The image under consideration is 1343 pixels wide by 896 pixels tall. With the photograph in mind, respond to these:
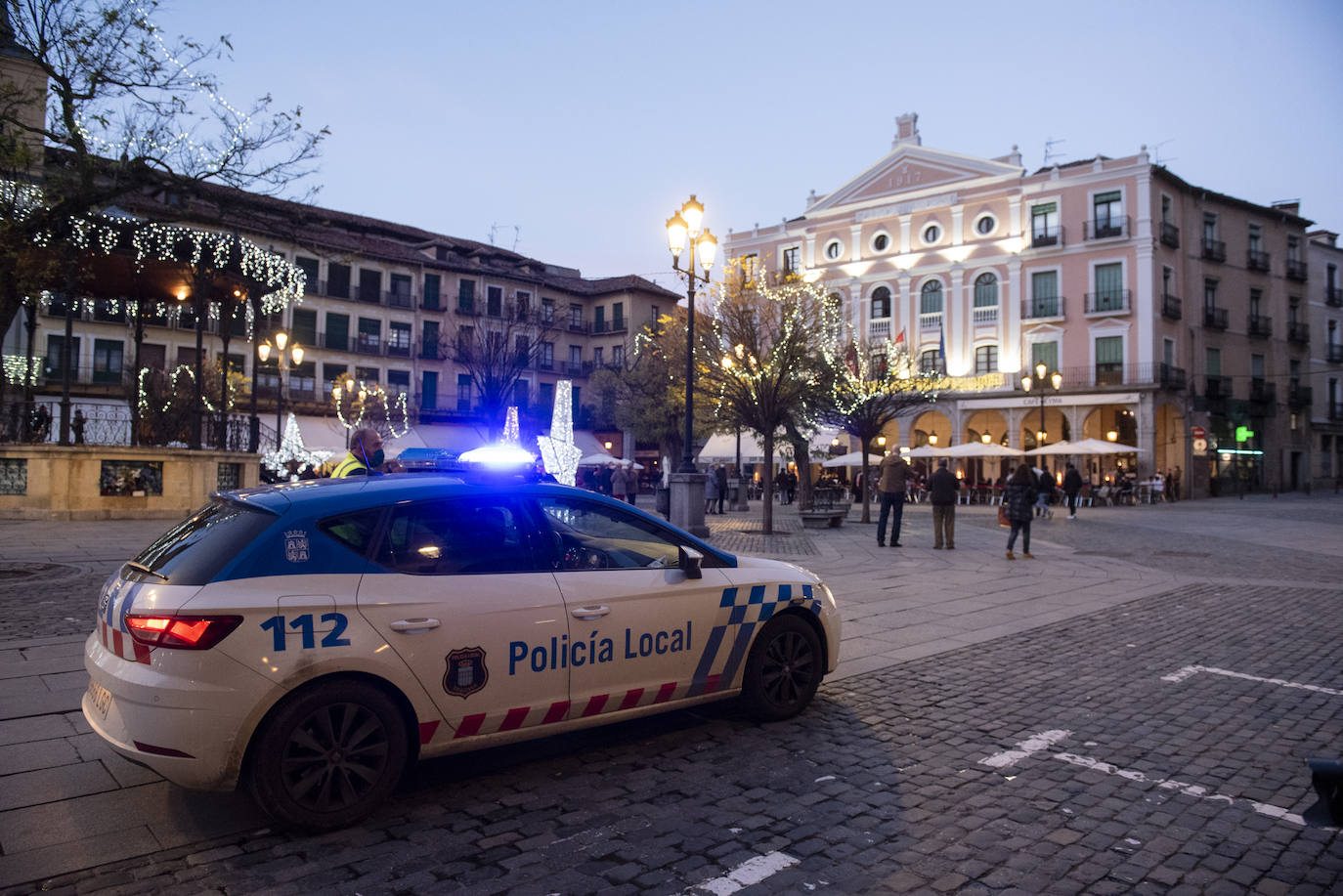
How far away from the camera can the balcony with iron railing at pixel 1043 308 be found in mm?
41344

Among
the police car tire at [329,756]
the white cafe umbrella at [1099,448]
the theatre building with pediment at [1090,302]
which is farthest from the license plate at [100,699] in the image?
the theatre building with pediment at [1090,302]

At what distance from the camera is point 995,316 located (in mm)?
43406

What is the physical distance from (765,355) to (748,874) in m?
17.5

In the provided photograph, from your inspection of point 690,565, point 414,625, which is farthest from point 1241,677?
point 414,625

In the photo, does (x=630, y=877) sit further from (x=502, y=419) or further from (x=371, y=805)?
(x=502, y=419)

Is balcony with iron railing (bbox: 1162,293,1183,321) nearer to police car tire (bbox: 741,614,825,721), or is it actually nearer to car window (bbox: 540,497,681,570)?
police car tire (bbox: 741,614,825,721)

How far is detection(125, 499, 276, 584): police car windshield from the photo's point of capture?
352 cm

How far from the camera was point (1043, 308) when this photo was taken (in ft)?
137

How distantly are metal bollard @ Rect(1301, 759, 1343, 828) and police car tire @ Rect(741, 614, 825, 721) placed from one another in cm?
285

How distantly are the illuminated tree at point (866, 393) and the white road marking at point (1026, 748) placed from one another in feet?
57.3

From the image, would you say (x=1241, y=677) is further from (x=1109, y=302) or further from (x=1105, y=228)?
(x=1105, y=228)

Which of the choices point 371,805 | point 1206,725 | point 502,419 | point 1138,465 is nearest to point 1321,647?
point 1206,725

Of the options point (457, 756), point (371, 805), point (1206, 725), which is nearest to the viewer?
point (371, 805)

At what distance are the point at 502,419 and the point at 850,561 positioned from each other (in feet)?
81.0
